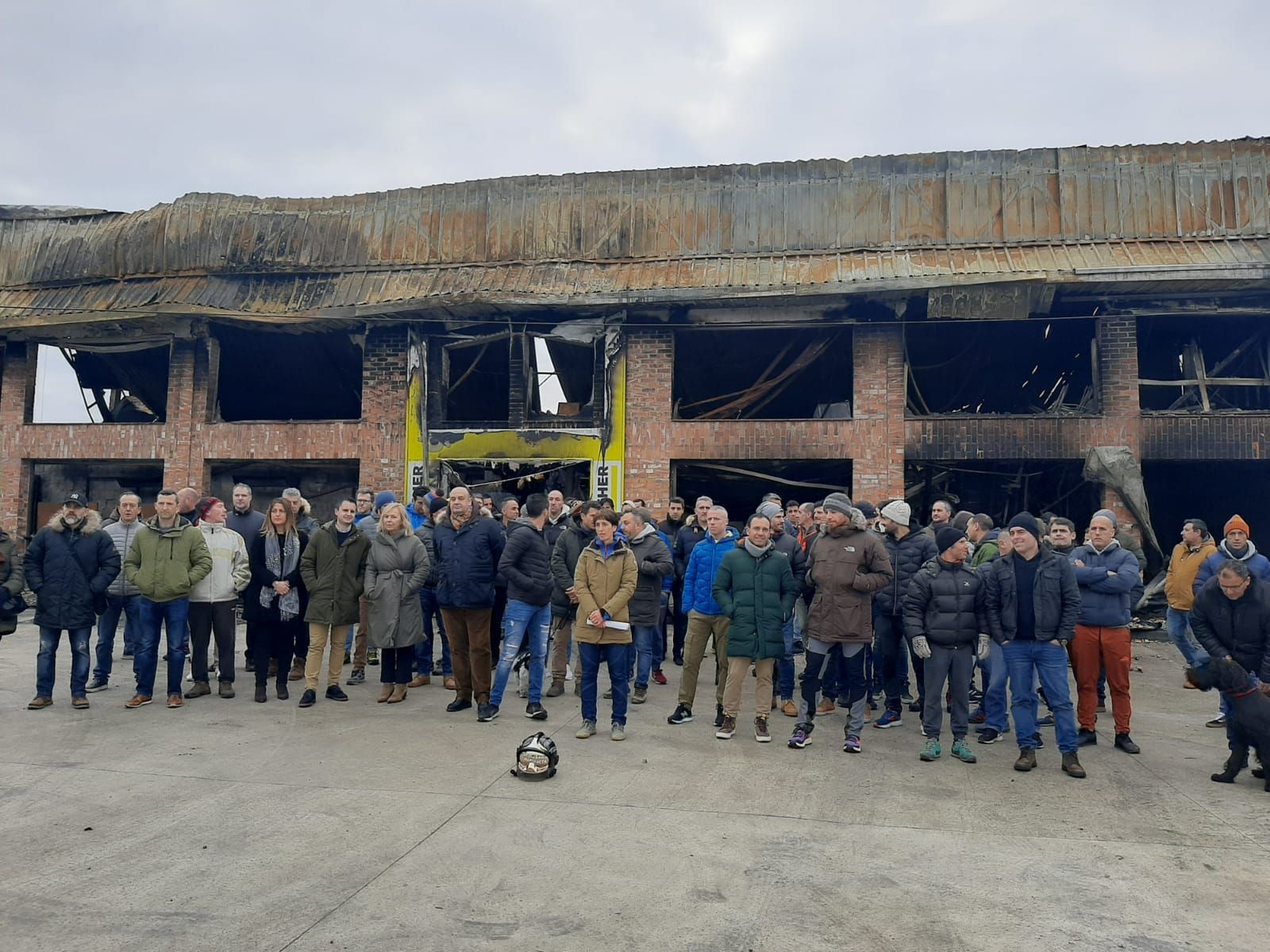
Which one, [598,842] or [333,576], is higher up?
[333,576]

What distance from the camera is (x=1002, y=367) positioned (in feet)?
48.4

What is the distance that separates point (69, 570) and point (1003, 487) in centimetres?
1298

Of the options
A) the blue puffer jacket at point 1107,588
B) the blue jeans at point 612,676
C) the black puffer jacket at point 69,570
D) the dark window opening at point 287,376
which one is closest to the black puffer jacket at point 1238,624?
the blue puffer jacket at point 1107,588

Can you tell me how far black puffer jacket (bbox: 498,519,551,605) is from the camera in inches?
266

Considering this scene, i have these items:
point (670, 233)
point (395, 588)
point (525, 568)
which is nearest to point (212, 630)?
point (395, 588)

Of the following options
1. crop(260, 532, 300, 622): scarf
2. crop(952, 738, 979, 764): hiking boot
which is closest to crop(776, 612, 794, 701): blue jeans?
crop(952, 738, 979, 764): hiking boot

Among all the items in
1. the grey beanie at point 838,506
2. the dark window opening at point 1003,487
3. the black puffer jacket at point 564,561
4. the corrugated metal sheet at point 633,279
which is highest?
the corrugated metal sheet at point 633,279

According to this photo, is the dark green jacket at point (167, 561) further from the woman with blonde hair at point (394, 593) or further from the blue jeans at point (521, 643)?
the blue jeans at point (521, 643)

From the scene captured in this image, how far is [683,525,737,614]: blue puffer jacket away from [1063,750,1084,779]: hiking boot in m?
2.63

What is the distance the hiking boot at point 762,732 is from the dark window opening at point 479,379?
8.44 m

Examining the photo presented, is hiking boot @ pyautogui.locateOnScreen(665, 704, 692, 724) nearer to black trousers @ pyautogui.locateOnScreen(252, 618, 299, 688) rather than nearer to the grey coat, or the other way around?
the grey coat

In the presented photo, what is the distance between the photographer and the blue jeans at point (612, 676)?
6320 millimetres

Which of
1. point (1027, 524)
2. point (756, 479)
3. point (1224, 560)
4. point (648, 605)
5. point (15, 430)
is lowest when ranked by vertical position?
point (648, 605)

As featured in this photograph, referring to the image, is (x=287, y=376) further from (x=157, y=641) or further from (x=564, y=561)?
(x=564, y=561)
